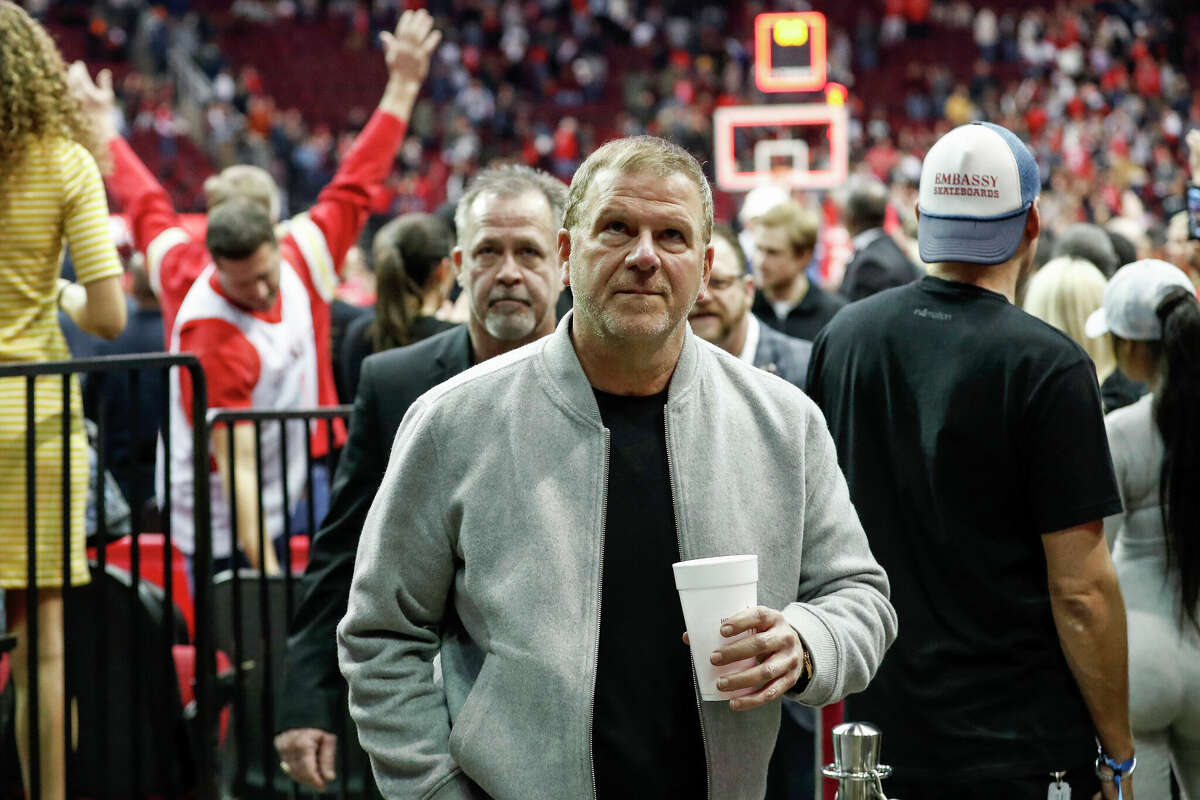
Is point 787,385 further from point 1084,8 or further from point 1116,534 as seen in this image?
point 1084,8

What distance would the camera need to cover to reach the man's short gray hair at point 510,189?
3.38 m

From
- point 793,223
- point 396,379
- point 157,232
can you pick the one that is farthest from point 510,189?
point 793,223

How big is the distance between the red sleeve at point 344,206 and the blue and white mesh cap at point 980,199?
281 centimetres

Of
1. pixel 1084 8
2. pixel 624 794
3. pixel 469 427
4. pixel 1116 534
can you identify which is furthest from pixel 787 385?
pixel 1084 8

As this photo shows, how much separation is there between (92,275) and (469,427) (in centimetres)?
227

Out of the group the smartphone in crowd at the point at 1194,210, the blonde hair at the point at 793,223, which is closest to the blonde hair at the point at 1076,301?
the smartphone in crowd at the point at 1194,210

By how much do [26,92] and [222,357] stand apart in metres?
1.20

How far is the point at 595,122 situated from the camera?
30.7 meters

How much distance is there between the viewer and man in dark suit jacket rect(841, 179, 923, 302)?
6.88 meters

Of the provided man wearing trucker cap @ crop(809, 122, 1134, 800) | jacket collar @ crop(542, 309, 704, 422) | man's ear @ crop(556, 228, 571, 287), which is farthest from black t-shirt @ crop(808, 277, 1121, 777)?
man's ear @ crop(556, 228, 571, 287)

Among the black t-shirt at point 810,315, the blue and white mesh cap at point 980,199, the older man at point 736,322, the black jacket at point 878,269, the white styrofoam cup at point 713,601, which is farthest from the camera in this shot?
the black jacket at point 878,269

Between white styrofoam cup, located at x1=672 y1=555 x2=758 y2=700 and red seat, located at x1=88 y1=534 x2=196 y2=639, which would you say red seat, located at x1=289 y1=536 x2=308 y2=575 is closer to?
red seat, located at x1=88 y1=534 x2=196 y2=639

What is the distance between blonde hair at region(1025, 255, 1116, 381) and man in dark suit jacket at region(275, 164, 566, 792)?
1766 mm

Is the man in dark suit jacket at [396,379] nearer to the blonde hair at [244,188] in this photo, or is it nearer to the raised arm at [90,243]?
the raised arm at [90,243]
